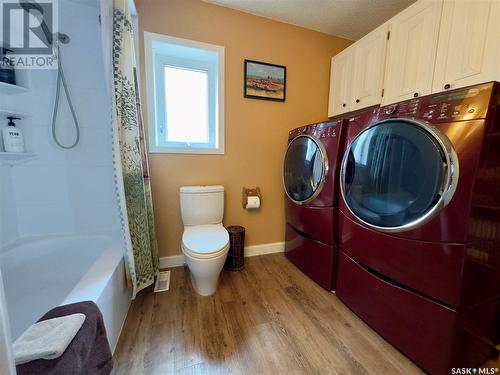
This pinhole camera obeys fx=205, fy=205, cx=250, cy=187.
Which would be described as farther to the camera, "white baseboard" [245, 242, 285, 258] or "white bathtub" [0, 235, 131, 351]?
"white baseboard" [245, 242, 285, 258]

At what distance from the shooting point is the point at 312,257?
169cm

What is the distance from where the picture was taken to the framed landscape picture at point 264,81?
188 cm

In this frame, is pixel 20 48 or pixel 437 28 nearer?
pixel 437 28

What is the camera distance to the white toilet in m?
1.36

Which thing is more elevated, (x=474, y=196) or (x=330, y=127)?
(x=330, y=127)

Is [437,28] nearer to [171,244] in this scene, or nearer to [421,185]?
[421,185]

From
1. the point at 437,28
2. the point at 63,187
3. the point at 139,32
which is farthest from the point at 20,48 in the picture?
the point at 437,28

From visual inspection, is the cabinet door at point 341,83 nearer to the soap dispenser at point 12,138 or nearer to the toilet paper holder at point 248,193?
the toilet paper holder at point 248,193

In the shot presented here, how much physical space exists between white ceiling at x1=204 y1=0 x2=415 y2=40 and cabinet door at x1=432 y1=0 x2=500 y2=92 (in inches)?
26.7

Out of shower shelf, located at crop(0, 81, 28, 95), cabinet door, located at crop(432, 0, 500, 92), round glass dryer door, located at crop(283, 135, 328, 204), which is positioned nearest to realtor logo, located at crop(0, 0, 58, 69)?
shower shelf, located at crop(0, 81, 28, 95)

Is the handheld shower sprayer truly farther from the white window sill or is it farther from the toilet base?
the toilet base

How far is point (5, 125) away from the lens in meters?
1.34

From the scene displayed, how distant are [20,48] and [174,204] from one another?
4.75ft

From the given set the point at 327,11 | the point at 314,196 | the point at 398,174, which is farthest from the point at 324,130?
the point at 327,11
